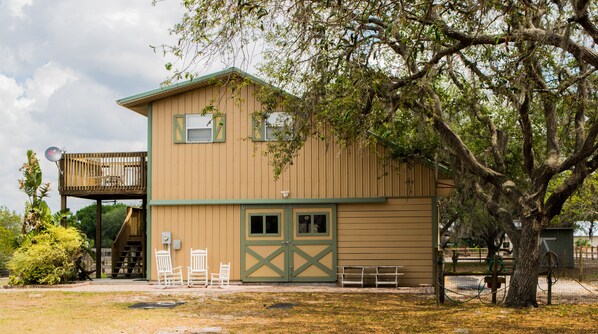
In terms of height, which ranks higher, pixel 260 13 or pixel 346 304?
pixel 260 13

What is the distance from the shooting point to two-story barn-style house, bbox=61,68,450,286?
56.2 ft

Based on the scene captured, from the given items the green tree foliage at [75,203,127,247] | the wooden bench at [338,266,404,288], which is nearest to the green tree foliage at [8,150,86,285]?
the wooden bench at [338,266,404,288]

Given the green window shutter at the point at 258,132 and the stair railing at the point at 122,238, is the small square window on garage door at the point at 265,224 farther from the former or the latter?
the stair railing at the point at 122,238

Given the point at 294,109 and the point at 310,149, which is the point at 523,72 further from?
the point at 310,149

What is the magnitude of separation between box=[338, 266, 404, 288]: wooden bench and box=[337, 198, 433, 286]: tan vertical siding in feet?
0.58

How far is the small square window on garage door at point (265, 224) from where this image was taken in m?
17.6

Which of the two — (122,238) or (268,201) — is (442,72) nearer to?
(268,201)

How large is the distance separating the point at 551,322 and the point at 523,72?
407cm

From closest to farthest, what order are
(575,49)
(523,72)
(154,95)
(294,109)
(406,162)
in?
(575,49) < (523,72) < (294,109) < (406,162) < (154,95)

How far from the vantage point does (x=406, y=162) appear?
54.1 ft

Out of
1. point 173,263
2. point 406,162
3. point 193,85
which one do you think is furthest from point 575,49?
point 173,263

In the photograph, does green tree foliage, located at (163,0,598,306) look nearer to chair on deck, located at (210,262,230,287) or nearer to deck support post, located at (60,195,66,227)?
chair on deck, located at (210,262,230,287)

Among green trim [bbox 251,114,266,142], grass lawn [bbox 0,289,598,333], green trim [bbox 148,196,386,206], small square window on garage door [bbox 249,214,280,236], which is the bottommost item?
grass lawn [bbox 0,289,598,333]

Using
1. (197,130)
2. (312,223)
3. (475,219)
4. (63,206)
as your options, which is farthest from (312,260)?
(475,219)
